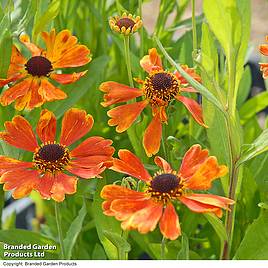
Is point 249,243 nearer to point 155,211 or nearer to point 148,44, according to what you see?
point 155,211

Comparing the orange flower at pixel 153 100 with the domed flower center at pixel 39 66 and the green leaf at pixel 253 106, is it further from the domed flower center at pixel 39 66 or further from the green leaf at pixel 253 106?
the green leaf at pixel 253 106

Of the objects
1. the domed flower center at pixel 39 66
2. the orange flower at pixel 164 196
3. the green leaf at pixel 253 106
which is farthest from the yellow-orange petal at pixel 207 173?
the green leaf at pixel 253 106

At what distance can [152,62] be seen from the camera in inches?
26.1

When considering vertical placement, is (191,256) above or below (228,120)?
below

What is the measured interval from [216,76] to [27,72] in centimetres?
19

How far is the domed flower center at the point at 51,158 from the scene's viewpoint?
0.60m

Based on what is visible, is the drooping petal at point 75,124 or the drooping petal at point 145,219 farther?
the drooping petal at point 75,124

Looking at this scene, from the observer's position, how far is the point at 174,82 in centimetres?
64

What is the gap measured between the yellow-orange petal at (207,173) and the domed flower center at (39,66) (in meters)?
0.22

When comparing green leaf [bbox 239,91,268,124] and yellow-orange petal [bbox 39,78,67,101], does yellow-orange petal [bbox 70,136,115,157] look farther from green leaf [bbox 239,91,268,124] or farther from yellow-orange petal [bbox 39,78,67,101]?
green leaf [bbox 239,91,268,124]

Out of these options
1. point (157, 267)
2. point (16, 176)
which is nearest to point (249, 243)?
point (157, 267)

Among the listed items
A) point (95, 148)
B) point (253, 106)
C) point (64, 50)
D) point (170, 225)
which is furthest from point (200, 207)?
point (253, 106)

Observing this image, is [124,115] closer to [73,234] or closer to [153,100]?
[153,100]

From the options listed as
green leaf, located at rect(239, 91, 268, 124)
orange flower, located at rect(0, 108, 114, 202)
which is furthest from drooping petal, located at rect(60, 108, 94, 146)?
green leaf, located at rect(239, 91, 268, 124)
